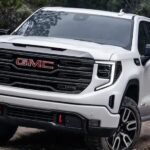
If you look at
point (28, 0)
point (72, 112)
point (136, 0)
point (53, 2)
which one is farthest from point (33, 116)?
point (136, 0)

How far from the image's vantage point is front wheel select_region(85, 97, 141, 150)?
8324mm

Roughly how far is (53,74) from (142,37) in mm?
2359

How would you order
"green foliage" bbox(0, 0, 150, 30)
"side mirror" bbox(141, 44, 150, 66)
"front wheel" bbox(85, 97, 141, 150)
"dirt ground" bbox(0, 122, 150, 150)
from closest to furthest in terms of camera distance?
1. "front wheel" bbox(85, 97, 141, 150)
2. "dirt ground" bbox(0, 122, 150, 150)
3. "side mirror" bbox(141, 44, 150, 66)
4. "green foliage" bbox(0, 0, 150, 30)

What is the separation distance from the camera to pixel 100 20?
9.65 metres

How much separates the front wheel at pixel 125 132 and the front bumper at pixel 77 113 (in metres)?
0.42

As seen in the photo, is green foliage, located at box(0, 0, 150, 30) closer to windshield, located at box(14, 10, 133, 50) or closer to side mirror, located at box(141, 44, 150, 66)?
windshield, located at box(14, 10, 133, 50)

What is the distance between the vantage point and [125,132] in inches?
339

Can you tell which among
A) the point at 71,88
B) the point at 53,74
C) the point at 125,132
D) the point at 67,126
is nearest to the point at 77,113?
the point at 67,126

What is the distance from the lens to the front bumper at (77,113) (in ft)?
25.4

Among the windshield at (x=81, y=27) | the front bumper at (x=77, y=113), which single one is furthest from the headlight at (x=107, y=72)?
the windshield at (x=81, y=27)

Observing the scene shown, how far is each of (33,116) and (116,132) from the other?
3.87 feet

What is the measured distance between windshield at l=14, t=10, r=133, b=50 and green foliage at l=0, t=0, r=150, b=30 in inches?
430

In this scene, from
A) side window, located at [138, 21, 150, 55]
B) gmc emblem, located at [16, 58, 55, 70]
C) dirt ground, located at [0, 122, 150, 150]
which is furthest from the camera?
side window, located at [138, 21, 150, 55]

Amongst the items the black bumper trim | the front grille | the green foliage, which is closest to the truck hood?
the front grille
